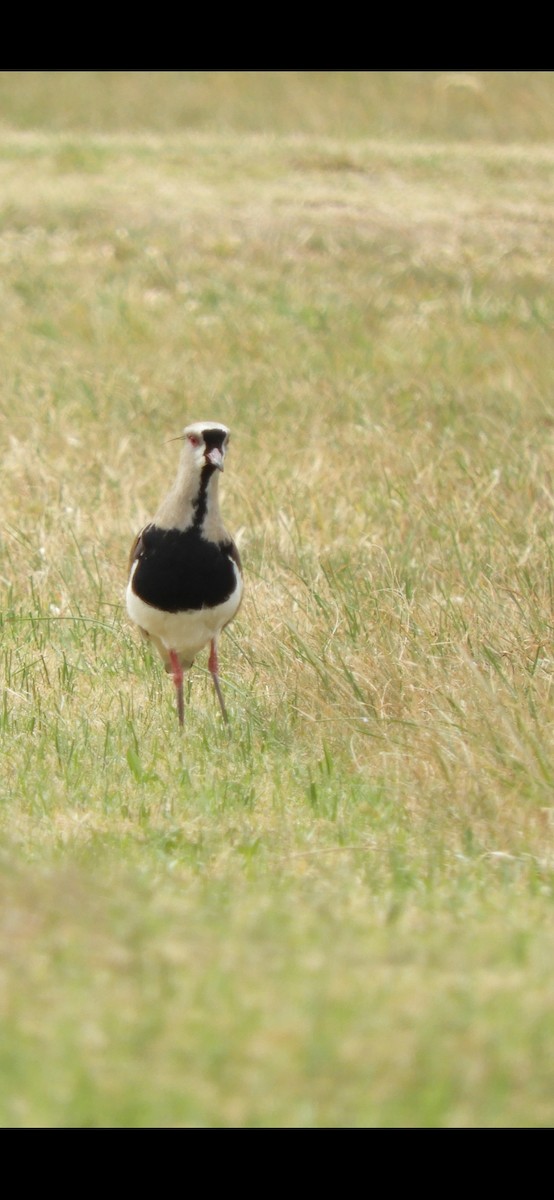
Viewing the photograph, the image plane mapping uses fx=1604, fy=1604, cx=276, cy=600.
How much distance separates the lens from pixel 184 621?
5.62 meters

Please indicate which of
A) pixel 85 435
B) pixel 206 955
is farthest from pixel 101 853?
pixel 85 435

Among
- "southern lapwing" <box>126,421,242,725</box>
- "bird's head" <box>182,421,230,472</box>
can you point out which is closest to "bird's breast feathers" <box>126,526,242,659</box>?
"southern lapwing" <box>126,421,242,725</box>

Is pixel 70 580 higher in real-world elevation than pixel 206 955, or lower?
higher

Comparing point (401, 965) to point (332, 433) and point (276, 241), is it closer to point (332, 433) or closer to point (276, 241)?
point (332, 433)

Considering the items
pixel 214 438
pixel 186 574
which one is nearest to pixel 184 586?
pixel 186 574

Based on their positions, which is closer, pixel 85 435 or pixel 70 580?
pixel 70 580

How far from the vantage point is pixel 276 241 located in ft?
49.3

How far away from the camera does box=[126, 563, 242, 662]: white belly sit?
562 cm

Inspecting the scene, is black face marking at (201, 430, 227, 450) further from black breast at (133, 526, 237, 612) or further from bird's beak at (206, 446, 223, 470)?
black breast at (133, 526, 237, 612)

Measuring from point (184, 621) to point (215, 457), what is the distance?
0.60 m

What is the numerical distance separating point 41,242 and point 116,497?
23.7ft

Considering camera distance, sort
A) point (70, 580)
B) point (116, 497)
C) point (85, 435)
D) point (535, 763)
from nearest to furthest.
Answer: point (535, 763)
point (70, 580)
point (116, 497)
point (85, 435)

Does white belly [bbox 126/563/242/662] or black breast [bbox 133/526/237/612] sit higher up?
black breast [bbox 133/526/237/612]

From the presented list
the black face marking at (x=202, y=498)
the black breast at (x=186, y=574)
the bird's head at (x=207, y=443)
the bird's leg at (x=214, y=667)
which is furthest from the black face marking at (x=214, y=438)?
the bird's leg at (x=214, y=667)
